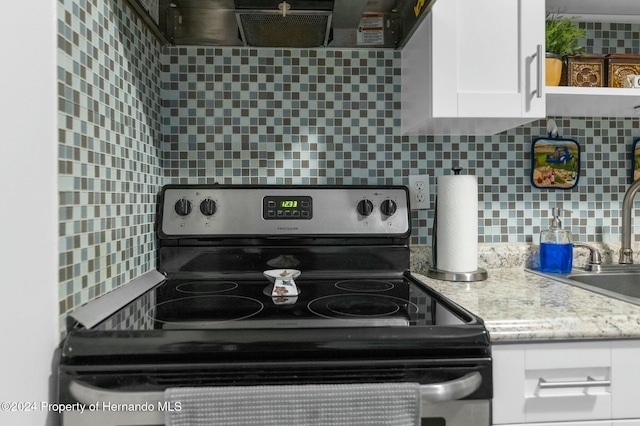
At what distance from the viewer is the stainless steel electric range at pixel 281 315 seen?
0.80 metres

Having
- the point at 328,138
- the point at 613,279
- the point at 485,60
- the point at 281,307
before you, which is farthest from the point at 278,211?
the point at 613,279

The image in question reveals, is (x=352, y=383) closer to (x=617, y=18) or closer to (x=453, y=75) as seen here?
(x=453, y=75)

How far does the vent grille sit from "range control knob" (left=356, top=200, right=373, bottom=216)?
53 cm

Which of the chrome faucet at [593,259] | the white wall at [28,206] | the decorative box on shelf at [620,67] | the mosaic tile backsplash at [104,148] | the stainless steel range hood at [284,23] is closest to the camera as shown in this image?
the white wall at [28,206]

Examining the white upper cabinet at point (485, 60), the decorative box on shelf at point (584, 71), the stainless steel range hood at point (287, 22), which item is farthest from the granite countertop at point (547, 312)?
the stainless steel range hood at point (287, 22)

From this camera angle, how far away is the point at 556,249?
149 centimetres

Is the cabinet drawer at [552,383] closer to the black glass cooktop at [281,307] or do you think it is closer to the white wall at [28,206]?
the black glass cooktop at [281,307]

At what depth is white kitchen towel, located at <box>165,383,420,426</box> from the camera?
76 cm

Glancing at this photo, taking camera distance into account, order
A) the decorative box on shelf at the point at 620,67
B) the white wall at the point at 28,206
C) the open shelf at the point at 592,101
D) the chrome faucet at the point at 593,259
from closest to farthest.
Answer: the white wall at the point at 28,206 → the open shelf at the point at 592,101 → the decorative box on shelf at the point at 620,67 → the chrome faucet at the point at 593,259

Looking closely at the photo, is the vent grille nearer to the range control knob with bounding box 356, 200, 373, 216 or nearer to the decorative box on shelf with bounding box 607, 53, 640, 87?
the range control knob with bounding box 356, 200, 373, 216

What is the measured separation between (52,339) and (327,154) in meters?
1.00

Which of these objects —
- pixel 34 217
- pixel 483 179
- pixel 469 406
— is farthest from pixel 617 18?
pixel 34 217

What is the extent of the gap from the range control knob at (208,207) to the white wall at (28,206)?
1.97ft

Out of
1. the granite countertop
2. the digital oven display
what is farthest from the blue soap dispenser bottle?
the digital oven display
